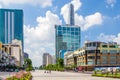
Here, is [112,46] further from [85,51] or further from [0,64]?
[0,64]

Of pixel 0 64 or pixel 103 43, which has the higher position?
pixel 103 43

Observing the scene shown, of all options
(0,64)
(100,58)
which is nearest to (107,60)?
(100,58)

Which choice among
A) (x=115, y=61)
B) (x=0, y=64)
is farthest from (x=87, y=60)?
(x=0, y=64)

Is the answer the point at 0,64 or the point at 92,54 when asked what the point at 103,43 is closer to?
the point at 92,54

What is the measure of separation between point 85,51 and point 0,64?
5462 cm

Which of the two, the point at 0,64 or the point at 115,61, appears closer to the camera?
the point at 115,61

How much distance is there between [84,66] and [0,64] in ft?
173

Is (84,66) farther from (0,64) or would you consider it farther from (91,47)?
(0,64)

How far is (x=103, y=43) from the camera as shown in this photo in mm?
184500

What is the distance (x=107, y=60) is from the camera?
592ft

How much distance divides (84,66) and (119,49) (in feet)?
75.3

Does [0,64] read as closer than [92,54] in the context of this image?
No

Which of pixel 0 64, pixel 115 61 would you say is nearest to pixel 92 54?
pixel 115 61

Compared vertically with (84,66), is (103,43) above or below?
above
